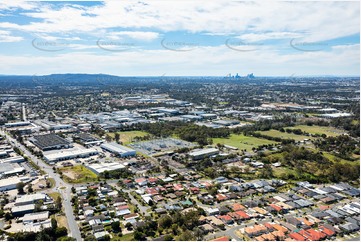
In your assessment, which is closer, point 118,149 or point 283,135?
point 118,149

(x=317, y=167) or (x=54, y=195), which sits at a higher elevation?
(x=317, y=167)

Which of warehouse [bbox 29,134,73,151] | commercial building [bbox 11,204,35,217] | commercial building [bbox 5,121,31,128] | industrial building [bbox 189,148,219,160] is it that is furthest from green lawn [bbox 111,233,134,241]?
commercial building [bbox 5,121,31,128]

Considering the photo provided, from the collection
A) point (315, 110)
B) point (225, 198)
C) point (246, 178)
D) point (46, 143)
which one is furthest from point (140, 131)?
point (315, 110)

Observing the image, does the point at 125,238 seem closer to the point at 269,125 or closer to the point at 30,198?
the point at 30,198

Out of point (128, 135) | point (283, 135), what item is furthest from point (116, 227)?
point (283, 135)

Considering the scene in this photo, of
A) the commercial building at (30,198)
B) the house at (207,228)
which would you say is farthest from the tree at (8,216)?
the house at (207,228)

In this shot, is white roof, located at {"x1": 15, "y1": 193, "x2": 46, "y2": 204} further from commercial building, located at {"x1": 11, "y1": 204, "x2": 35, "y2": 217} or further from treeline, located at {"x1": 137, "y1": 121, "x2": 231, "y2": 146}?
treeline, located at {"x1": 137, "y1": 121, "x2": 231, "y2": 146}
